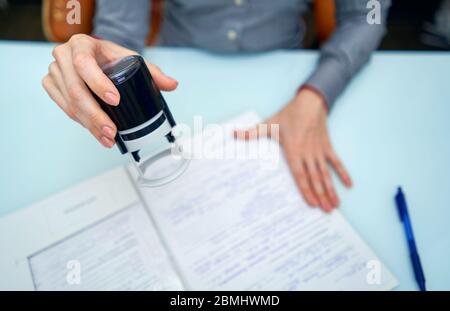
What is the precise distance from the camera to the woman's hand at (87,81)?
11.2 inches

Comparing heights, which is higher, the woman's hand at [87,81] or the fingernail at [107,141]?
the woman's hand at [87,81]

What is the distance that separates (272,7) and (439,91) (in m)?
0.34

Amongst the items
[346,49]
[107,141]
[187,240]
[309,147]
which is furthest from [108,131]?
[346,49]

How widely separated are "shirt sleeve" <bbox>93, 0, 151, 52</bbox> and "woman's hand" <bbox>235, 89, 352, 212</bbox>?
0.28 metres

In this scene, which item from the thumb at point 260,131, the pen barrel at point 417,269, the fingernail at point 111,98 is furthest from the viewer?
the thumb at point 260,131

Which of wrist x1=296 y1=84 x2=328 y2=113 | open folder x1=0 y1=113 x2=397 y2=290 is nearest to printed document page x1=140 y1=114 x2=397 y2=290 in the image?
open folder x1=0 y1=113 x2=397 y2=290

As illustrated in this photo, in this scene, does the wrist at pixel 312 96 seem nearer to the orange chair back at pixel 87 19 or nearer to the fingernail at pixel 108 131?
the orange chair back at pixel 87 19

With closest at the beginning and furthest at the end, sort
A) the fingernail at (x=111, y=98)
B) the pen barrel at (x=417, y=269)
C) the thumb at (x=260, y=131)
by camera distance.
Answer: the fingernail at (x=111, y=98) → the pen barrel at (x=417, y=269) → the thumb at (x=260, y=131)

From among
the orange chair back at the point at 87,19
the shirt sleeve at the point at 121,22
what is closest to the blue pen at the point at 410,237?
the orange chair back at the point at 87,19

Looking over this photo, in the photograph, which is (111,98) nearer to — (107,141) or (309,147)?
(107,141)

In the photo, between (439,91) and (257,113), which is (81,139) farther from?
(439,91)

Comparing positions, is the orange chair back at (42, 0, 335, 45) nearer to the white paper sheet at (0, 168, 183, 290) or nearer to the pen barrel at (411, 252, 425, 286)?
the white paper sheet at (0, 168, 183, 290)

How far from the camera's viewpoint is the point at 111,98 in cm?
28

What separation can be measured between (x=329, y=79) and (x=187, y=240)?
345mm
